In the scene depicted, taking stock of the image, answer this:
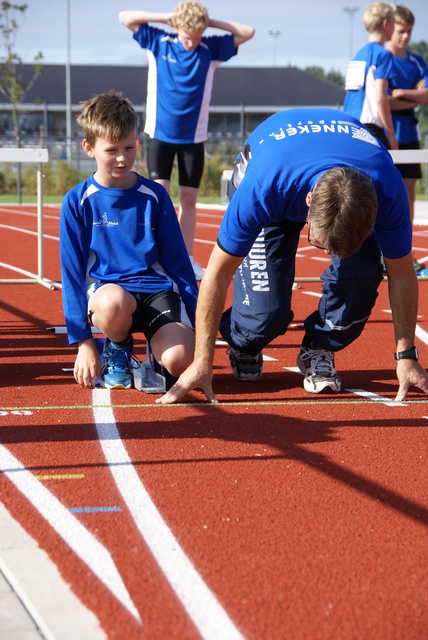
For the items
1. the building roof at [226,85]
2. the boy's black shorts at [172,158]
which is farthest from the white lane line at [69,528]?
the building roof at [226,85]

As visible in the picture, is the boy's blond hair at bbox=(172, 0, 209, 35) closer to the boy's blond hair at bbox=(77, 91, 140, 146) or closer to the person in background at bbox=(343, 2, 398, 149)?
the person in background at bbox=(343, 2, 398, 149)

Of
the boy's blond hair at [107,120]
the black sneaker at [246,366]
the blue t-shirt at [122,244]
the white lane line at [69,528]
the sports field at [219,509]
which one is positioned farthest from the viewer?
the black sneaker at [246,366]

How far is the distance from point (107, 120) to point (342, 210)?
1.62m

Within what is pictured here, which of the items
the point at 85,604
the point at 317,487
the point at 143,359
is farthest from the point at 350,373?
the point at 85,604

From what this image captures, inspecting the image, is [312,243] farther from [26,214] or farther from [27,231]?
[26,214]

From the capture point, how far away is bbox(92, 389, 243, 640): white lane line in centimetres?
219

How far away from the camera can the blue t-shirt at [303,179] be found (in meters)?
3.58

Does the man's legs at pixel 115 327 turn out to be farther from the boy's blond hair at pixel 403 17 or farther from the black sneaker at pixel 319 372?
the boy's blond hair at pixel 403 17

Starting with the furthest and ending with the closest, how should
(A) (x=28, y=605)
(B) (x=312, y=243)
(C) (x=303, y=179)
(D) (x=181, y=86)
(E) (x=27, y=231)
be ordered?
1. (E) (x=27, y=231)
2. (D) (x=181, y=86)
3. (C) (x=303, y=179)
4. (B) (x=312, y=243)
5. (A) (x=28, y=605)

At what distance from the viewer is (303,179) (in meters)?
3.56

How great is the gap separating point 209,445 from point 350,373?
1.61 metres

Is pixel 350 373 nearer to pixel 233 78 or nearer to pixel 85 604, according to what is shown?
pixel 85 604

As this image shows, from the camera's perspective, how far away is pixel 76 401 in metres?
4.26

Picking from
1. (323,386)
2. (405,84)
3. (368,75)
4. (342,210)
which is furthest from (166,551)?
(405,84)
